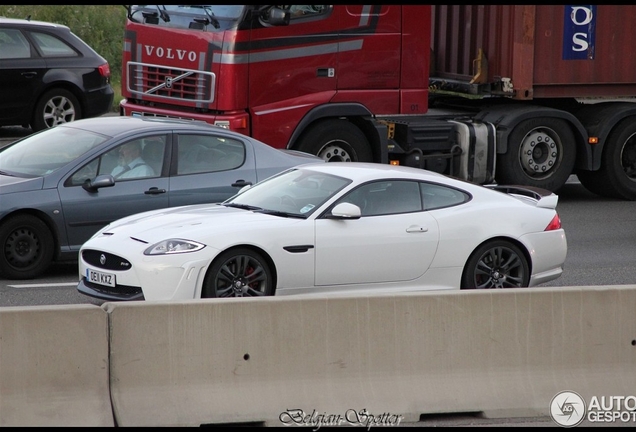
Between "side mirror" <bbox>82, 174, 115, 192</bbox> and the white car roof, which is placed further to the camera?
"side mirror" <bbox>82, 174, 115, 192</bbox>

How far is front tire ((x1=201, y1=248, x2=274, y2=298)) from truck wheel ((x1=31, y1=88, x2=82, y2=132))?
967cm

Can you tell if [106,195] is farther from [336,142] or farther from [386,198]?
[336,142]

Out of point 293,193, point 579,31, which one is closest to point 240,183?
point 293,193

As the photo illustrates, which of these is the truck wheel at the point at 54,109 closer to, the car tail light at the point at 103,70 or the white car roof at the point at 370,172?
the car tail light at the point at 103,70

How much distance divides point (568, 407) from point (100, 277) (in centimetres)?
384

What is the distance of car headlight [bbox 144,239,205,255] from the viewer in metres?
8.49

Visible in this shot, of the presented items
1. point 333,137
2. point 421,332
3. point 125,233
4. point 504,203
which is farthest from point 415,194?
point 333,137

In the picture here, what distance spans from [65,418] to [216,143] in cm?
545

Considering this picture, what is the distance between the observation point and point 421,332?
6621 mm

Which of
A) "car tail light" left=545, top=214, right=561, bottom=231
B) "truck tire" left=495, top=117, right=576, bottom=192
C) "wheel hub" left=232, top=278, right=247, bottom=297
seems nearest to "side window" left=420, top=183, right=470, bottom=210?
"car tail light" left=545, top=214, right=561, bottom=231

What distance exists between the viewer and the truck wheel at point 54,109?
17500 millimetres

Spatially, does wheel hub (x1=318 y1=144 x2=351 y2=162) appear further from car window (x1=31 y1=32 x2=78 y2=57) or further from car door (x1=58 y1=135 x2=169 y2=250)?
car window (x1=31 y1=32 x2=78 y2=57)

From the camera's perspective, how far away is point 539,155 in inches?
606

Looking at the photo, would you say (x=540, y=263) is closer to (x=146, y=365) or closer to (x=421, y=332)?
(x=421, y=332)
